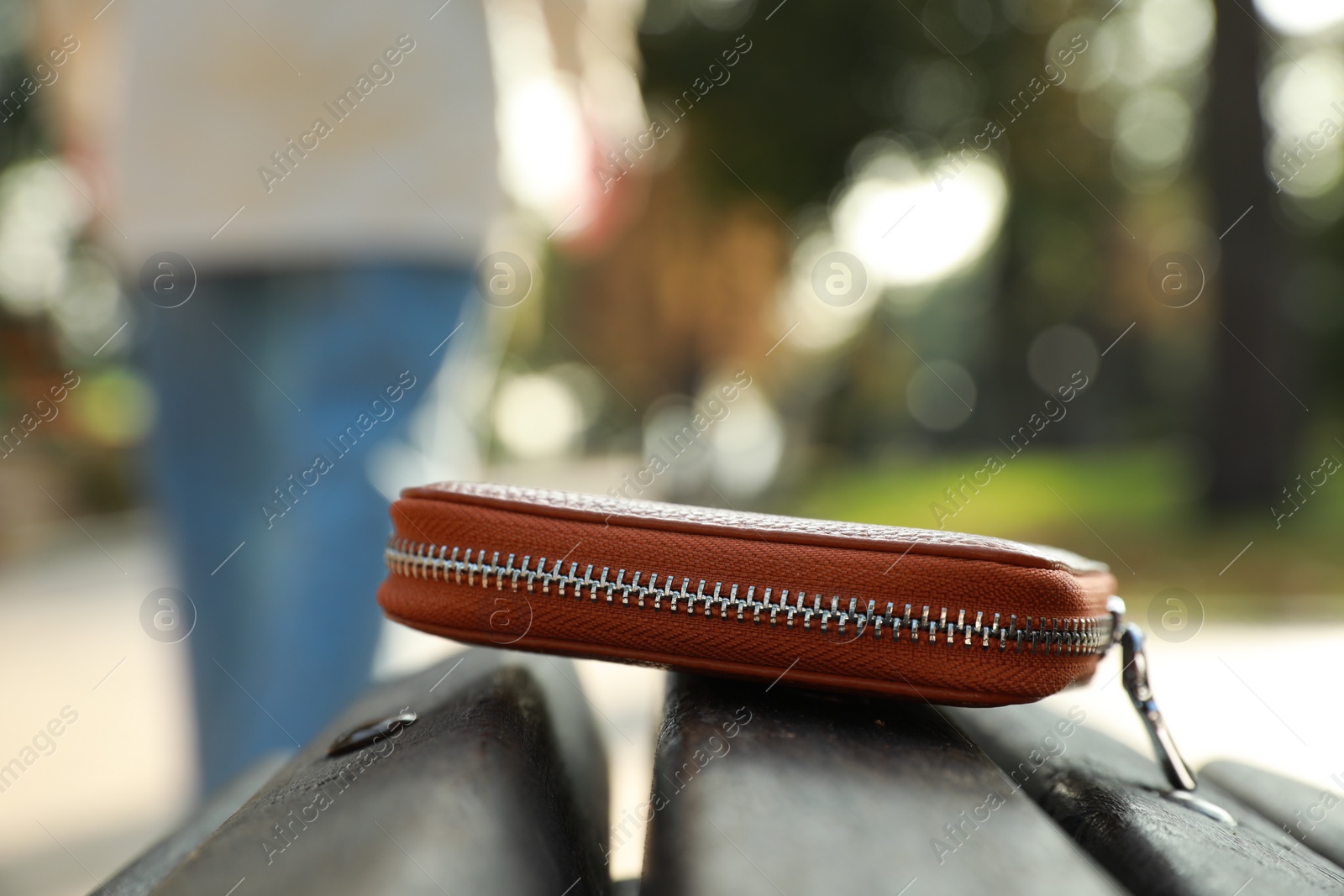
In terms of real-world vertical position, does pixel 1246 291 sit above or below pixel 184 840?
below

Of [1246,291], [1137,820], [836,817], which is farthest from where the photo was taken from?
[1246,291]

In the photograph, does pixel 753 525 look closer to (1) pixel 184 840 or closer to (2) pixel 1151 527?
(1) pixel 184 840

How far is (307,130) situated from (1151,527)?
23.3 feet

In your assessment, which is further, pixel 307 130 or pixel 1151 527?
pixel 1151 527

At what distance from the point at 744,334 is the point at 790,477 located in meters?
2.16

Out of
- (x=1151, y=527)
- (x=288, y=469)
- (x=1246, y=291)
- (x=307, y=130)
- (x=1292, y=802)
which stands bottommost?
(x=1151, y=527)

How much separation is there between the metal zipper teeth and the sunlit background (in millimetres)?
403

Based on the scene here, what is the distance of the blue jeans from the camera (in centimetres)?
155

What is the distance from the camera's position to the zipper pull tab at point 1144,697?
0.76 metres

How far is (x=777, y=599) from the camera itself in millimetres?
646

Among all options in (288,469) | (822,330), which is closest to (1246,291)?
(288,469)

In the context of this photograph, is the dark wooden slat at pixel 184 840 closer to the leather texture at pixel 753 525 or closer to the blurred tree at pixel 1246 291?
the leather texture at pixel 753 525

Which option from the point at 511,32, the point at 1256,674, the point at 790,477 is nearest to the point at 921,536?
the point at 511,32

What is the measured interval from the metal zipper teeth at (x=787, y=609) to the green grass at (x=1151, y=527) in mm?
209
